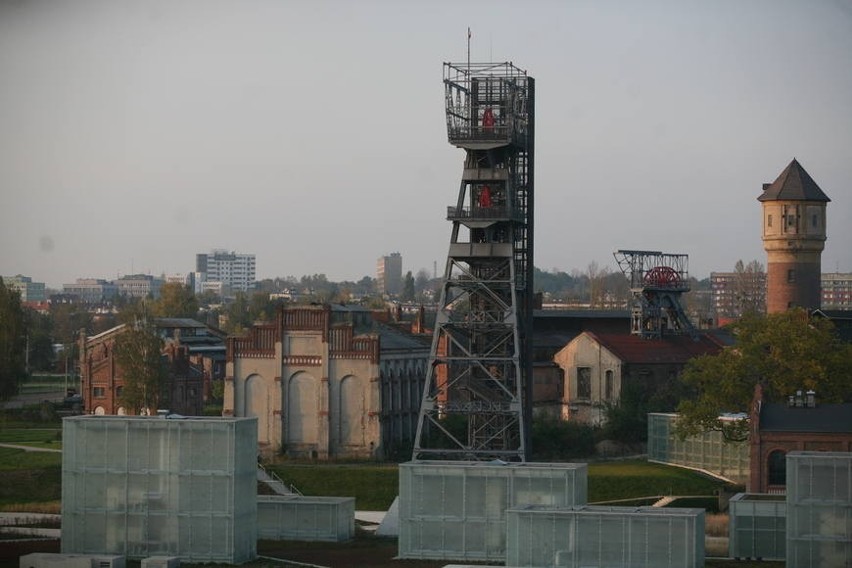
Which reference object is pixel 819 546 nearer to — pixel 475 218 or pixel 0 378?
pixel 475 218

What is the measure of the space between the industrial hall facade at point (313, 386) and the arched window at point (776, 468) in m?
22.3

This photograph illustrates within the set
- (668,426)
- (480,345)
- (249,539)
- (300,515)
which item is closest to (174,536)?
(249,539)

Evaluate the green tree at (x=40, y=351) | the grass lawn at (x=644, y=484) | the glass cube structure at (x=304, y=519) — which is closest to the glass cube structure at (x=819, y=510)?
the glass cube structure at (x=304, y=519)

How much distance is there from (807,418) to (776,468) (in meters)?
2.39

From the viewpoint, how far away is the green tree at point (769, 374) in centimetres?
8125

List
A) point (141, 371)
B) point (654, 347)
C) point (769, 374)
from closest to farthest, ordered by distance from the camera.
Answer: point (769, 374) < point (141, 371) < point (654, 347)

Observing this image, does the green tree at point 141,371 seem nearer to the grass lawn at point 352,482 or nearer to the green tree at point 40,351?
the grass lawn at point 352,482

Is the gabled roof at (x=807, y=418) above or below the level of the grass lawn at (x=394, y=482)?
above

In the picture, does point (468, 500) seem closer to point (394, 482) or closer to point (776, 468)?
point (776, 468)

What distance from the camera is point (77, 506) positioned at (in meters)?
61.2

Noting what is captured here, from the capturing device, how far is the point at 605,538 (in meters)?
58.2

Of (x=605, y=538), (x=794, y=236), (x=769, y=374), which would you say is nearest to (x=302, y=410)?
(x=769, y=374)

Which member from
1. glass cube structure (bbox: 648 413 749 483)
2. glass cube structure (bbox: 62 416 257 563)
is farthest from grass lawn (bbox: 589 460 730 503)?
glass cube structure (bbox: 62 416 257 563)

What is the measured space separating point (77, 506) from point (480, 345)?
1124 inches
